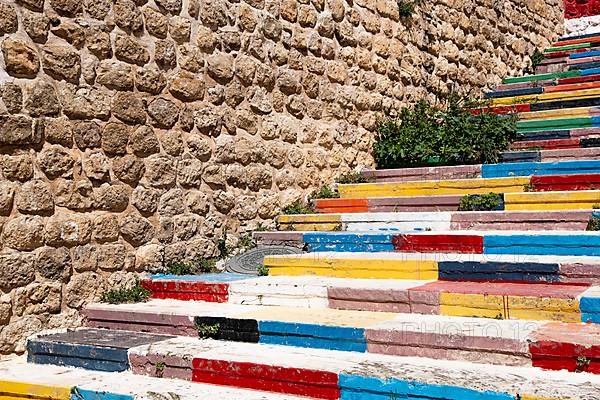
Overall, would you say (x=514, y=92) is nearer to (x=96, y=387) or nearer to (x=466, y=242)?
(x=466, y=242)

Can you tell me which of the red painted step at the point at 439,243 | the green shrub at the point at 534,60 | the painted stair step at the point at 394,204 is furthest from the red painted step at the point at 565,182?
the green shrub at the point at 534,60

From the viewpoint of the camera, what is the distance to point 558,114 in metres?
6.65

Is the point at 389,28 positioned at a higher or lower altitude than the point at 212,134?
higher

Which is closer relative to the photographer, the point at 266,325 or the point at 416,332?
the point at 416,332

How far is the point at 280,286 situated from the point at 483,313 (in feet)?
3.85

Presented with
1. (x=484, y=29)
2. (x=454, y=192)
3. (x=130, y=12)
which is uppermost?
(x=484, y=29)

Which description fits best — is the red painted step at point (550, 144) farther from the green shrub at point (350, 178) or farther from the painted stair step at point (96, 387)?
the painted stair step at point (96, 387)

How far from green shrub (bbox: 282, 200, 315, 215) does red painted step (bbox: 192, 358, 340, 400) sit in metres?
2.40

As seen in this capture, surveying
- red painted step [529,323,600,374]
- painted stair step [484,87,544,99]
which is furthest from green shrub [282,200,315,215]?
painted stair step [484,87,544,99]

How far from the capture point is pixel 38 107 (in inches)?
150

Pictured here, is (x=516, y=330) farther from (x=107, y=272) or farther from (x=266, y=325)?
(x=107, y=272)

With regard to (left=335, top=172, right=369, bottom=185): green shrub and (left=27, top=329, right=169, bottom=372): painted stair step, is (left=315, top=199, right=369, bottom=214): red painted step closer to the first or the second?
(left=335, top=172, right=369, bottom=185): green shrub

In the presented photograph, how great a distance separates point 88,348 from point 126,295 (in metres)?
0.69

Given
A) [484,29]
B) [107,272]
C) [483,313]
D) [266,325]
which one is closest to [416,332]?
[483,313]
